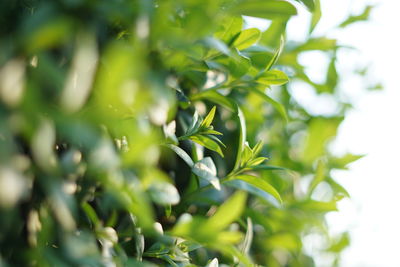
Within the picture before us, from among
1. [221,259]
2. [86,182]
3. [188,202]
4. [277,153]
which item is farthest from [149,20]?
[277,153]

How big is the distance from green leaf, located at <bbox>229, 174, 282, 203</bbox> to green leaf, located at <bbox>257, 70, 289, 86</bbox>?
0.14 m

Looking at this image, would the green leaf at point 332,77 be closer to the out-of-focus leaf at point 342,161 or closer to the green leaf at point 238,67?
the out-of-focus leaf at point 342,161

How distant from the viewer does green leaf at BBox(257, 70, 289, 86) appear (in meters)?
0.59

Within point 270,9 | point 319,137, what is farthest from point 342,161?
point 270,9

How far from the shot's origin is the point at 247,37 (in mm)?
574

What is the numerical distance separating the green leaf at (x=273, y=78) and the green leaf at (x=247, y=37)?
0.05 m

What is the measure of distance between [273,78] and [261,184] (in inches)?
5.8

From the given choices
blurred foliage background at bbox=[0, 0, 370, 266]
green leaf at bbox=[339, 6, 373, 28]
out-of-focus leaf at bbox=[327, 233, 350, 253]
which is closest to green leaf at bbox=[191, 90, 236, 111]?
blurred foliage background at bbox=[0, 0, 370, 266]

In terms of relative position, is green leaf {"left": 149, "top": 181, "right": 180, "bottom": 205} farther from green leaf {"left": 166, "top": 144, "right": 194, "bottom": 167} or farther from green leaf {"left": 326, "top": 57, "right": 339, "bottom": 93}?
green leaf {"left": 326, "top": 57, "right": 339, "bottom": 93}

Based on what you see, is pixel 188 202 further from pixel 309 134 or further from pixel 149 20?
pixel 309 134

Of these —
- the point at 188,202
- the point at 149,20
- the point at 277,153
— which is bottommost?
the point at 277,153

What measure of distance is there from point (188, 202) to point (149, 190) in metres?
0.23

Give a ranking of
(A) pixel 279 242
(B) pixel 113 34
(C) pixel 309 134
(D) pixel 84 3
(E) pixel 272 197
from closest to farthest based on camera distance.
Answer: (D) pixel 84 3
(B) pixel 113 34
(E) pixel 272 197
(A) pixel 279 242
(C) pixel 309 134

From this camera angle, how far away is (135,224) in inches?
19.7
